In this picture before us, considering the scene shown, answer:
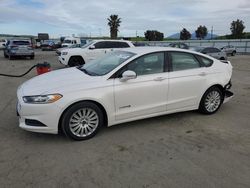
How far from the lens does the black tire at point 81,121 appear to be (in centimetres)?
392

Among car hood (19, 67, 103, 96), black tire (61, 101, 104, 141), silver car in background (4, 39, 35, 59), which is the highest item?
silver car in background (4, 39, 35, 59)

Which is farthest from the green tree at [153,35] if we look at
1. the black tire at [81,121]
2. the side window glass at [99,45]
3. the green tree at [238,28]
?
the black tire at [81,121]

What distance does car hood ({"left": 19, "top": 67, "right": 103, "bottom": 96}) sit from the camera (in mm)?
3924

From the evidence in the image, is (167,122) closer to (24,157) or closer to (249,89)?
(24,157)

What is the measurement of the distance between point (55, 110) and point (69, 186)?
1297 mm

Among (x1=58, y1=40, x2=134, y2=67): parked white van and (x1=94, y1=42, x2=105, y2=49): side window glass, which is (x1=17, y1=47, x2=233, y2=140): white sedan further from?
(x1=94, y1=42, x2=105, y2=49): side window glass

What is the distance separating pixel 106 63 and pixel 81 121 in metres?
1.40

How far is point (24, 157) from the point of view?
3.55 metres

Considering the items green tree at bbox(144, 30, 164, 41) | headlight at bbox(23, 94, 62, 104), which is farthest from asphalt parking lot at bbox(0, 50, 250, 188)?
green tree at bbox(144, 30, 164, 41)

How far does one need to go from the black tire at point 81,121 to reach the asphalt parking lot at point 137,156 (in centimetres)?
13

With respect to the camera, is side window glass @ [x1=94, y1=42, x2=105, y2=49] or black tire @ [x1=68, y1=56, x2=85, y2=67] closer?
black tire @ [x1=68, y1=56, x2=85, y2=67]

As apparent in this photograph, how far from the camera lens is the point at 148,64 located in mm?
4641

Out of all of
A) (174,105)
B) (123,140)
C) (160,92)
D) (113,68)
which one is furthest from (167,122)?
(113,68)

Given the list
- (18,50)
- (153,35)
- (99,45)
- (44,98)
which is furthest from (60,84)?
(153,35)
